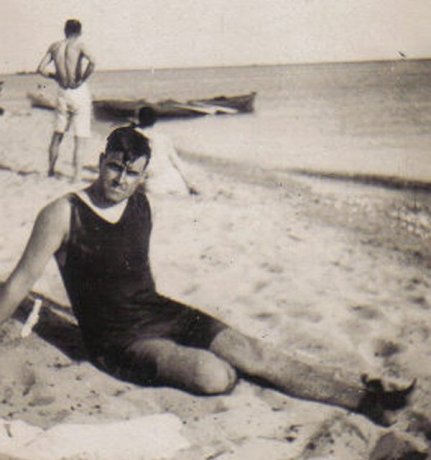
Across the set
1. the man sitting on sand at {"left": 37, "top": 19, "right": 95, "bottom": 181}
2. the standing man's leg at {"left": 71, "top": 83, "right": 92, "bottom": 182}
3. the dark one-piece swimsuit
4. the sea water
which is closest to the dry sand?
the dark one-piece swimsuit

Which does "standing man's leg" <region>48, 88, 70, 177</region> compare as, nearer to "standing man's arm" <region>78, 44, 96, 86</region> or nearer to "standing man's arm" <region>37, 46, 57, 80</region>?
"standing man's arm" <region>37, 46, 57, 80</region>

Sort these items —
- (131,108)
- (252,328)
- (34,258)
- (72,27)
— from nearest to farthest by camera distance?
(34,258), (252,328), (72,27), (131,108)

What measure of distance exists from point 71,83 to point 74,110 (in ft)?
0.68

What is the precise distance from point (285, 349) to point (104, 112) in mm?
11006

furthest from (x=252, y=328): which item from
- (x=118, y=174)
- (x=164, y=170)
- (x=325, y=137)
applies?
(x=325, y=137)

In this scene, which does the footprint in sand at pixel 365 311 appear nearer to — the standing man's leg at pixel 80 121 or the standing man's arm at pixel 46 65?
the standing man's leg at pixel 80 121

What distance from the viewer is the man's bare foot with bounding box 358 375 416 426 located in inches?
76.6

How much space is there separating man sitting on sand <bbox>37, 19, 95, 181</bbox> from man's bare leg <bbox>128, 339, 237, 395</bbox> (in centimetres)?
312

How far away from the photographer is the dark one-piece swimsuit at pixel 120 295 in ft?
6.61

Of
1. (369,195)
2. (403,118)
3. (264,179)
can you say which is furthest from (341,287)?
(403,118)

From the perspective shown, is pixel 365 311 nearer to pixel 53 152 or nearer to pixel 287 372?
pixel 287 372

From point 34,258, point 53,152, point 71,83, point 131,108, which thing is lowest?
point 34,258

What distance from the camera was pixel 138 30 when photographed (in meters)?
3.40

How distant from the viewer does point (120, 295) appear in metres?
2.09
